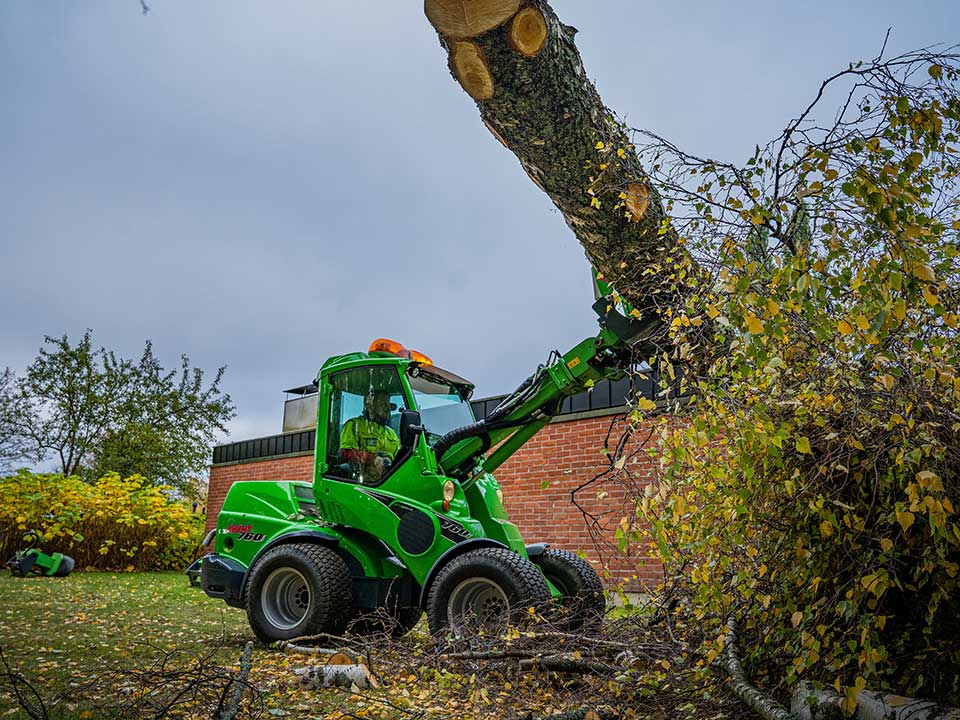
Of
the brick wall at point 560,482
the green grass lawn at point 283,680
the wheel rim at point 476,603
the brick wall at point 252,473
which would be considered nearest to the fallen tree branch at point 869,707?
the green grass lawn at point 283,680

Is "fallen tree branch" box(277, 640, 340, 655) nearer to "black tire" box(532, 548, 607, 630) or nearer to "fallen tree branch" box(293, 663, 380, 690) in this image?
"fallen tree branch" box(293, 663, 380, 690)

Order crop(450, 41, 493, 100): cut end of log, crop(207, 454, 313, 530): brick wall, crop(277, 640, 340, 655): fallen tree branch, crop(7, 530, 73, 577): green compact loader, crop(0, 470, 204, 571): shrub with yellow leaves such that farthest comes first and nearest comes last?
crop(207, 454, 313, 530): brick wall
crop(0, 470, 204, 571): shrub with yellow leaves
crop(7, 530, 73, 577): green compact loader
crop(277, 640, 340, 655): fallen tree branch
crop(450, 41, 493, 100): cut end of log

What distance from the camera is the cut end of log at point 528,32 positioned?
3.12 metres

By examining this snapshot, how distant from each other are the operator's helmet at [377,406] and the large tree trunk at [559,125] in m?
2.90

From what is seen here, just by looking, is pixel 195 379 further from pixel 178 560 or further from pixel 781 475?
pixel 781 475

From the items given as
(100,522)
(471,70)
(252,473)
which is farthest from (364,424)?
(252,473)

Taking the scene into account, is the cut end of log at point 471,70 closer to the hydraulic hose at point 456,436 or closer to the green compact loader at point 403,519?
the green compact loader at point 403,519

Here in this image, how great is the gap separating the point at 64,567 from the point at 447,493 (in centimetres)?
927

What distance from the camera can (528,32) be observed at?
315cm

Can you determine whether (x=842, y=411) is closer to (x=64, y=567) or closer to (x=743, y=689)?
(x=743, y=689)

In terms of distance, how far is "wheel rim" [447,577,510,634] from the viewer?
495 centimetres

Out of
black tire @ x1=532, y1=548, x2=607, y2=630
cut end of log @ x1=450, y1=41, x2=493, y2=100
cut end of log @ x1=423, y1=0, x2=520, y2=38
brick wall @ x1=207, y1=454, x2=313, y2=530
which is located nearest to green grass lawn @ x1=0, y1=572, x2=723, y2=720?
black tire @ x1=532, y1=548, x2=607, y2=630

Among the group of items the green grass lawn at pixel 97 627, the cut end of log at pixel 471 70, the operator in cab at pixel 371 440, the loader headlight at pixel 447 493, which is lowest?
the green grass lawn at pixel 97 627

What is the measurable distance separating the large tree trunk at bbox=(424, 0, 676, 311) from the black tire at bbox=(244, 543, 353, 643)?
325 centimetres
